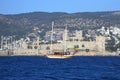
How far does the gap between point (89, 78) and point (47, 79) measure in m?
4.57

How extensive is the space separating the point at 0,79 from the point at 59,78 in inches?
244

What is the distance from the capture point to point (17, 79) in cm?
5216

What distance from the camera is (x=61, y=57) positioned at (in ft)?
472

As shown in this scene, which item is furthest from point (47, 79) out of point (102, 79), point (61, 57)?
point (61, 57)

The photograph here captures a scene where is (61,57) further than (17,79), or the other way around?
(61,57)

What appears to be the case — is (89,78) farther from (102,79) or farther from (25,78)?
(25,78)

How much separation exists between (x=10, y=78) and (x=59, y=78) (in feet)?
16.4

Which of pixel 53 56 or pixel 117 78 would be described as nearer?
pixel 117 78

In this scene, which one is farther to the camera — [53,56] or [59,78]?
[53,56]

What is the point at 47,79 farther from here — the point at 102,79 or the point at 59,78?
the point at 102,79

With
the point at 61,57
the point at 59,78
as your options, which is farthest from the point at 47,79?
the point at 61,57

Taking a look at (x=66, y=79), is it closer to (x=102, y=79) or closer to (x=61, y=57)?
(x=102, y=79)

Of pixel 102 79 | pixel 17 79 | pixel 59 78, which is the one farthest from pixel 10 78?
pixel 102 79

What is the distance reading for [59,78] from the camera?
53.9 m
